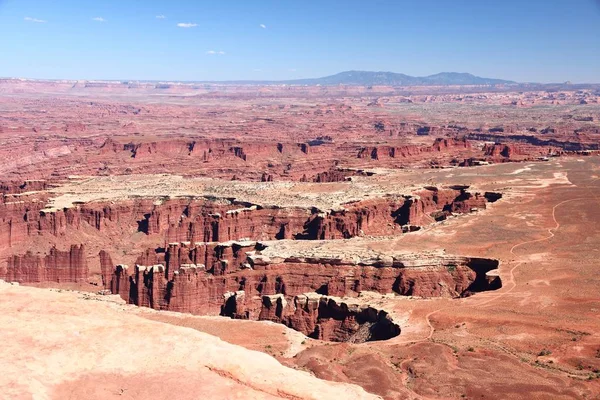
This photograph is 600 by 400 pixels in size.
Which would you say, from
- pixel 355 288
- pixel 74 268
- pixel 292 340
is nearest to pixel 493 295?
pixel 355 288

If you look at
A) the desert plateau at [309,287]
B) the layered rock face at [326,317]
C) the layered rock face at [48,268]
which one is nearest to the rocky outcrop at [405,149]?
the desert plateau at [309,287]

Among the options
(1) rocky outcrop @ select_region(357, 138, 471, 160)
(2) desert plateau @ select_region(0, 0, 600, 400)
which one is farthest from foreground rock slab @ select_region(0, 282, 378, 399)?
(1) rocky outcrop @ select_region(357, 138, 471, 160)

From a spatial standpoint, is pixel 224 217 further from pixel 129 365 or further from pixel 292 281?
pixel 129 365

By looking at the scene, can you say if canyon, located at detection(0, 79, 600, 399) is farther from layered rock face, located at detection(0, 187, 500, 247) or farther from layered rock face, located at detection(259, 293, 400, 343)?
layered rock face, located at detection(0, 187, 500, 247)

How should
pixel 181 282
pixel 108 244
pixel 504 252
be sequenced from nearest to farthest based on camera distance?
pixel 181 282 → pixel 504 252 → pixel 108 244

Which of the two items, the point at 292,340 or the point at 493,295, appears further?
the point at 493,295

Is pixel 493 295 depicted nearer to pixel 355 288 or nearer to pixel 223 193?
pixel 355 288

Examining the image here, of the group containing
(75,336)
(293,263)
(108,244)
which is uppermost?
(75,336)

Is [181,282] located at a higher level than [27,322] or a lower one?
lower
